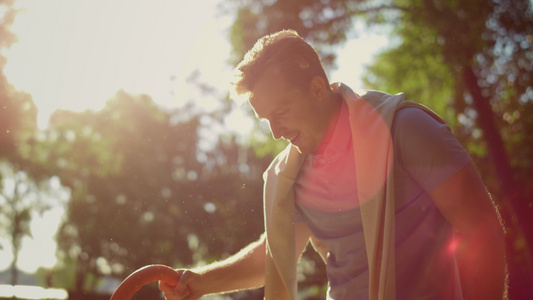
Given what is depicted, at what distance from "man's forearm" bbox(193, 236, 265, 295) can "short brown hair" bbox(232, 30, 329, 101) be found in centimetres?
72

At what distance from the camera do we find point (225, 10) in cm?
1037

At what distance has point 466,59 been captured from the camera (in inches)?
354

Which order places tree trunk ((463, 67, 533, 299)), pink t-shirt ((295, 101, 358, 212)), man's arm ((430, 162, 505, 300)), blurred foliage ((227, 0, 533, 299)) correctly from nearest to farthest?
man's arm ((430, 162, 505, 300)) → pink t-shirt ((295, 101, 358, 212)) → tree trunk ((463, 67, 533, 299)) → blurred foliage ((227, 0, 533, 299))

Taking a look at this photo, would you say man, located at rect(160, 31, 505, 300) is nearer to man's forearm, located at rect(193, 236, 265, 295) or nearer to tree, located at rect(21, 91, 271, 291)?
man's forearm, located at rect(193, 236, 265, 295)

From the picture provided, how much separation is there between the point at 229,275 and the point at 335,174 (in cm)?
63

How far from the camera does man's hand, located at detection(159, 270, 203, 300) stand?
2127 mm

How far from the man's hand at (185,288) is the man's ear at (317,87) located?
855 millimetres

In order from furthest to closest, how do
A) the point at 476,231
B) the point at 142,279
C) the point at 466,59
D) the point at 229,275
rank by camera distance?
the point at 466,59 < the point at 229,275 < the point at 142,279 < the point at 476,231

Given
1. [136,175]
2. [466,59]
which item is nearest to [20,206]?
[136,175]

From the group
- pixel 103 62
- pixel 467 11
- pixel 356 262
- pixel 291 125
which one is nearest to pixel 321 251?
pixel 356 262

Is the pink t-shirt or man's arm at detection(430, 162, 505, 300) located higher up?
the pink t-shirt

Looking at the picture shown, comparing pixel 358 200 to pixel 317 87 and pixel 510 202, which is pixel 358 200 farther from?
pixel 510 202

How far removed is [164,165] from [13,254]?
5918 millimetres

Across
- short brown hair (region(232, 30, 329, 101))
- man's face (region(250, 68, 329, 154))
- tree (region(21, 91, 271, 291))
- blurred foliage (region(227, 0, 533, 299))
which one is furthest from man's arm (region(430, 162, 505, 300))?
tree (region(21, 91, 271, 291))
